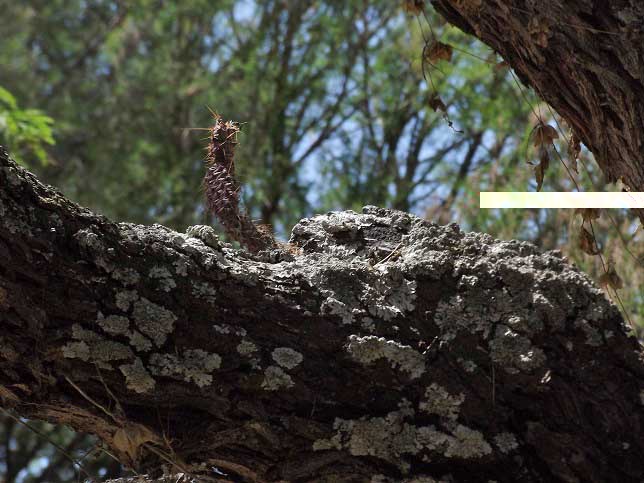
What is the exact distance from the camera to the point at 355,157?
448 inches

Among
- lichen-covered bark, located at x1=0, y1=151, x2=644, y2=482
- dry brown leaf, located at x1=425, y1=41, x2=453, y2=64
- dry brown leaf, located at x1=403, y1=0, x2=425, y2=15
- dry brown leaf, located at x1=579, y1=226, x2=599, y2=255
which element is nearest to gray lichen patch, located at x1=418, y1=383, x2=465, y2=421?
lichen-covered bark, located at x1=0, y1=151, x2=644, y2=482

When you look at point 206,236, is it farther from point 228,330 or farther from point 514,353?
point 514,353

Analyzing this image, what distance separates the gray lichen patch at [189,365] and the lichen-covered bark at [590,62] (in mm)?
1016

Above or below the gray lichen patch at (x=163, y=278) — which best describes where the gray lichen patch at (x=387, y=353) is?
below

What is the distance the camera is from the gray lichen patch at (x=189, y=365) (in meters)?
1.79

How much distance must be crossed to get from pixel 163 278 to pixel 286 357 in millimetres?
286

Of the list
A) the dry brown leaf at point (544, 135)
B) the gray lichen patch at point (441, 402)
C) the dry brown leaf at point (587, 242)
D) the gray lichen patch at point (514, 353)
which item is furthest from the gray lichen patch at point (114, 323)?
the dry brown leaf at point (587, 242)

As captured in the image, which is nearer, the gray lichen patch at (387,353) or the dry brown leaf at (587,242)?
the gray lichen patch at (387,353)

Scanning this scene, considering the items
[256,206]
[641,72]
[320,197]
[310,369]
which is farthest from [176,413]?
[320,197]

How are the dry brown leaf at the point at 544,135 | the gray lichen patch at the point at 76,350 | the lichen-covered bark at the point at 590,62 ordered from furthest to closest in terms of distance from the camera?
the dry brown leaf at the point at 544,135
the lichen-covered bark at the point at 590,62
the gray lichen patch at the point at 76,350

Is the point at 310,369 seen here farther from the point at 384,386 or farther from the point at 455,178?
the point at 455,178

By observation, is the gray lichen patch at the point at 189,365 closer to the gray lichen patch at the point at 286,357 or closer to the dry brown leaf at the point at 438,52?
the gray lichen patch at the point at 286,357

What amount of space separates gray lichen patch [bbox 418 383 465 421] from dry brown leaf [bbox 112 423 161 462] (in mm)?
536

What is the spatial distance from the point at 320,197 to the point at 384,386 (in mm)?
9367
